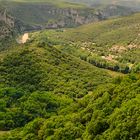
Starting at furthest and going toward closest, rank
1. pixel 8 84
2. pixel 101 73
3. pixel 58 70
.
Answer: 1. pixel 101 73
2. pixel 58 70
3. pixel 8 84

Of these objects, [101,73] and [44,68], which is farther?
[101,73]

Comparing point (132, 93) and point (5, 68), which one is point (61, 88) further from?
point (132, 93)

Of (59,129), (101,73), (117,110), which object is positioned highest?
(117,110)

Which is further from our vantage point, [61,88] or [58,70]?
[58,70]

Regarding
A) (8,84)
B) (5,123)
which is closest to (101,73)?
(8,84)

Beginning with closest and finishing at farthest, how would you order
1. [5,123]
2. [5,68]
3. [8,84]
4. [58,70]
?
[5,123]
[8,84]
[5,68]
[58,70]

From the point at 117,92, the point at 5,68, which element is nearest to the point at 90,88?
the point at 5,68

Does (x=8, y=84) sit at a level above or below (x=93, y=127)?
below

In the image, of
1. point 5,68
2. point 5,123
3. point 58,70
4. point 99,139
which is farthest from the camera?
point 58,70

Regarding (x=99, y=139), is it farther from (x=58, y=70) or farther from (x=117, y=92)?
(x=58, y=70)
